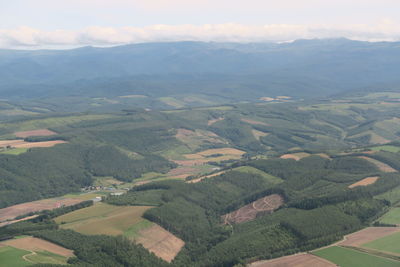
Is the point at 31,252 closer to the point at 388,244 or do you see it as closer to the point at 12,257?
the point at 12,257

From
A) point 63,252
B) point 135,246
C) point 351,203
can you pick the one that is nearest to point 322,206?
point 351,203

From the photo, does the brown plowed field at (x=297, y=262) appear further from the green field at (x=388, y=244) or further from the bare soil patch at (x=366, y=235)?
the green field at (x=388, y=244)

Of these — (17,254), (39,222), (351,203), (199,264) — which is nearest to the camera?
(17,254)

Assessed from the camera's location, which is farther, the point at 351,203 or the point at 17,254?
the point at 351,203

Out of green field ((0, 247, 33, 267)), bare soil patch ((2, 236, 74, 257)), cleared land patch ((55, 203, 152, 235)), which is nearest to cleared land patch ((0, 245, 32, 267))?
green field ((0, 247, 33, 267))

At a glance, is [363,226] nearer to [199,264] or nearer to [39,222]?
[199,264]

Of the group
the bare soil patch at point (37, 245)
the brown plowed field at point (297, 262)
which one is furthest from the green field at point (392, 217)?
the bare soil patch at point (37, 245)

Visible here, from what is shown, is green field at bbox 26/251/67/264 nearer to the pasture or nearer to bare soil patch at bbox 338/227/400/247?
the pasture
